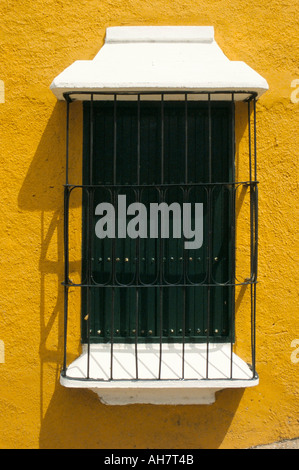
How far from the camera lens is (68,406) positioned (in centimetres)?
267

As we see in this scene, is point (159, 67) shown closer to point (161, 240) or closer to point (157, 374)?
point (161, 240)

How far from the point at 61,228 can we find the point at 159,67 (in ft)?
3.93

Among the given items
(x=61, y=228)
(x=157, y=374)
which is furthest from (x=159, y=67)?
(x=157, y=374)

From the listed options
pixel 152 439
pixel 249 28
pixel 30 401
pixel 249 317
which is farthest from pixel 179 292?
pixel 249 28

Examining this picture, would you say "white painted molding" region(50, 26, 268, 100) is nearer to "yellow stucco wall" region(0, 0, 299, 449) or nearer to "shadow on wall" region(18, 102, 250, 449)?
"yellow stucco wall" region(0, 0, 299, 449)

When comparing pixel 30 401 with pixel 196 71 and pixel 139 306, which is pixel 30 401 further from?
pixel 196 71

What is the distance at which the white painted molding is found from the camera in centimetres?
231

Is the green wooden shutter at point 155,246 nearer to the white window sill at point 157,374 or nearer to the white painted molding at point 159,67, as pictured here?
the white window sill at point 157,374

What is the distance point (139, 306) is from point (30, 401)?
3.18ft

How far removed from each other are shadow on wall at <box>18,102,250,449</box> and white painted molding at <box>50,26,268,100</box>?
396mm

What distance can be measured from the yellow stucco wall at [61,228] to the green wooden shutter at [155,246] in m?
0.20

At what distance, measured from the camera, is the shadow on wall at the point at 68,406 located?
2.67 meters

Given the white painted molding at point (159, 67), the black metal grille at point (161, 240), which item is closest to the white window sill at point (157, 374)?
the black metal grille at point (161, 240)

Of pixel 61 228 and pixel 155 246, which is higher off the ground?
pixel 61 228
